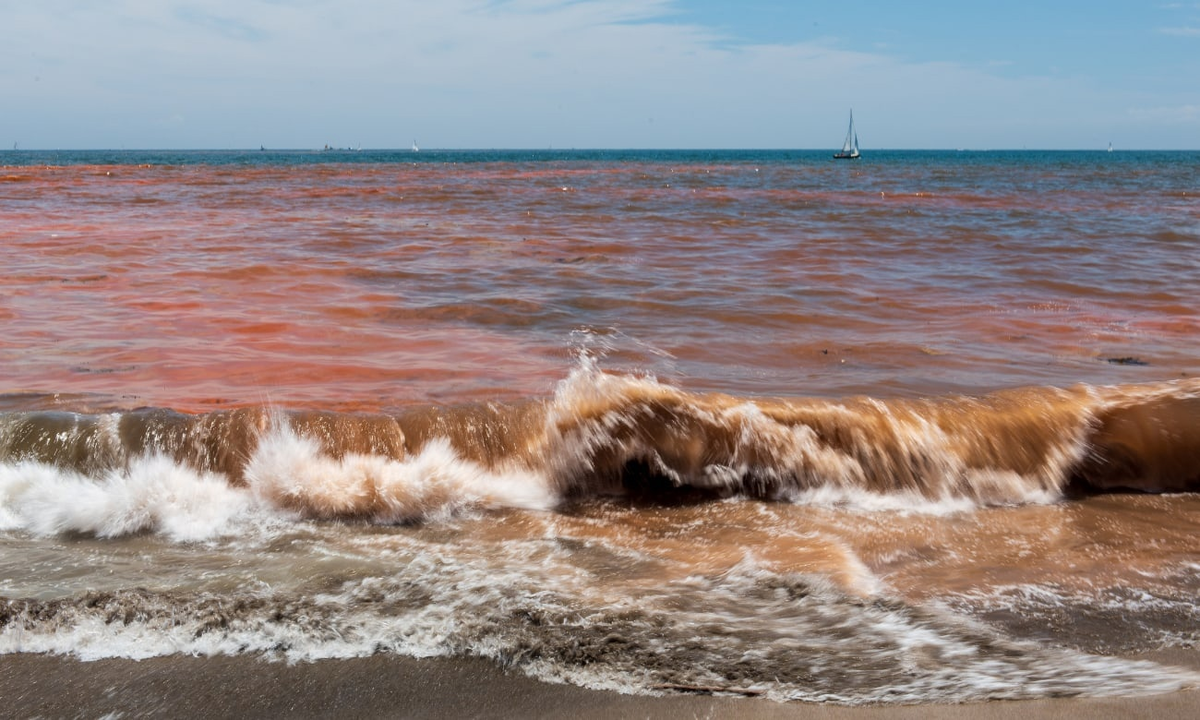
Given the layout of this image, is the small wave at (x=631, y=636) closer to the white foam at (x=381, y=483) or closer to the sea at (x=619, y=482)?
the sea at (x=619, y=482)

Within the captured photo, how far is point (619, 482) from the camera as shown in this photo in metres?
3.64

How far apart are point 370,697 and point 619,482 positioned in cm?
167

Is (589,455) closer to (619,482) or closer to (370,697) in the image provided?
(619,482)

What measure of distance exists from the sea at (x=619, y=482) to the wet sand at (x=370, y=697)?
5 cm

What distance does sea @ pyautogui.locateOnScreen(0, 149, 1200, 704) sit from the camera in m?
2.35

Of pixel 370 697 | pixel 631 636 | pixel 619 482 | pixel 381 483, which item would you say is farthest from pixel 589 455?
pixel 370 697

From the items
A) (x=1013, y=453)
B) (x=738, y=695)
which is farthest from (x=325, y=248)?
(x=738, y=695)

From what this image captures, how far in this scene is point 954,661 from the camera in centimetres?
224

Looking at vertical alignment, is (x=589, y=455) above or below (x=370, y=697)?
above

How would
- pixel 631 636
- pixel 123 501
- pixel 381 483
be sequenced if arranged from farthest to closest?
pixel 381 483 → pixel 123 501 → pixel 631 636

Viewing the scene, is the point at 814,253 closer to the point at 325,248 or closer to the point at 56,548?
the point at 325,248

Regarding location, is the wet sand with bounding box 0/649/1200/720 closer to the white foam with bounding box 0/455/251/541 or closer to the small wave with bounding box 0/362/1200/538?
the white foam with bounding box 0/455/251/541

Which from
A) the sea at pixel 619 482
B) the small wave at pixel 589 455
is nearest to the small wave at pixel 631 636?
the sea at pixel 619 482

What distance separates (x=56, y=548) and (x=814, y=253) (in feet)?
27.8
